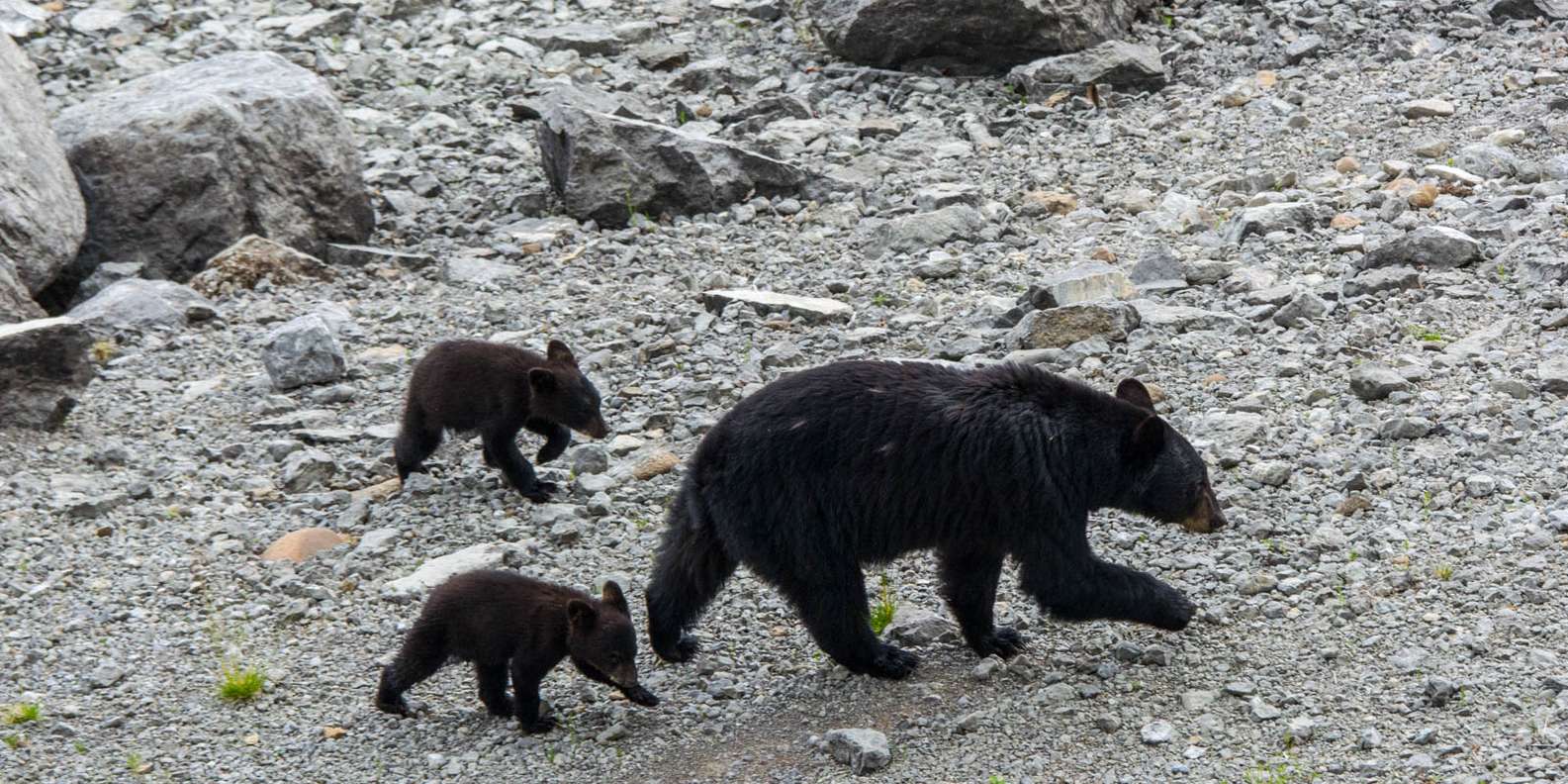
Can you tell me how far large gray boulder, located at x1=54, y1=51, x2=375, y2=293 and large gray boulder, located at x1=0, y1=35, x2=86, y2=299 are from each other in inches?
11.1

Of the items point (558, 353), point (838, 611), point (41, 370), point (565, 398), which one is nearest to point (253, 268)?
point (41, 370)

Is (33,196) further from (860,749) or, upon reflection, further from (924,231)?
(860,749)

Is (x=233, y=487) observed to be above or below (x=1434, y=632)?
below

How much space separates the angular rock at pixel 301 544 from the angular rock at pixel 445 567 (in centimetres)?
53

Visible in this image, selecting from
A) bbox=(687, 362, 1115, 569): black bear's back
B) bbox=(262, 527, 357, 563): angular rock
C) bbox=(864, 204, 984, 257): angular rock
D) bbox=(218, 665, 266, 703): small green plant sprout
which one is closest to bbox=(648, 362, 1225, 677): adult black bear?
bbox=(687, 362, 1115, 569): black bear's back

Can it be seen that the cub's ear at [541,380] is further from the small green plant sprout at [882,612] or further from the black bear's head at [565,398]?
the small green plant sprout at [882,612]

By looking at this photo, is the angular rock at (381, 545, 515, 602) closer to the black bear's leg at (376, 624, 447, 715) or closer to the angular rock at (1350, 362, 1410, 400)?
the black bear's leg at (376, 624, 447, 715)

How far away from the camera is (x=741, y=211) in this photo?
459 inches

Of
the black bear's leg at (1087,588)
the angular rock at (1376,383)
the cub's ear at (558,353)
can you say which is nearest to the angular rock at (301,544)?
the cub's ear at (558,353)

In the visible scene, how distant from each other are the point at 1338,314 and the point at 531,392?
4.18 metres

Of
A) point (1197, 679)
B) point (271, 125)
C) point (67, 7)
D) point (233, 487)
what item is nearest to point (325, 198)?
point (271, 125)

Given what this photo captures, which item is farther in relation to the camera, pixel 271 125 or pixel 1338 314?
pixel 271 125

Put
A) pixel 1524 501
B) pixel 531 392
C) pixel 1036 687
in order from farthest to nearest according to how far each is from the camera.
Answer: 1. pixel 531 392
2. pixel 1524 501
3. pixel 1036 687

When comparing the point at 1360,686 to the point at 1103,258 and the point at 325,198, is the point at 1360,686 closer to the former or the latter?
the point at 1103,258
